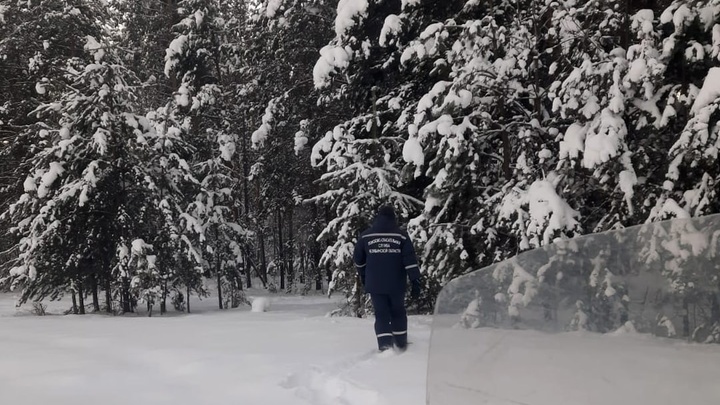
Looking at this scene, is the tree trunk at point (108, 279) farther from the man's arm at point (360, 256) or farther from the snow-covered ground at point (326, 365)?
the man's arm at point (360, 256)

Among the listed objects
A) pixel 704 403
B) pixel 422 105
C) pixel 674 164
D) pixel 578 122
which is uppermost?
pixel 422 105

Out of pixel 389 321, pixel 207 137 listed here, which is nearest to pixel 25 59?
pixel 207 137

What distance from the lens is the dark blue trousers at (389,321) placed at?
6.87 metres

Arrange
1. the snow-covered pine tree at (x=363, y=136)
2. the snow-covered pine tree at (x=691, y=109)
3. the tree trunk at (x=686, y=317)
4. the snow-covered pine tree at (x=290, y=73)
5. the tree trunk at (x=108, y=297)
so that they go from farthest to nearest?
the snow-covered pine tree at (x=290, y=73) → the tree trunk at (x=108, y=297) → the snow-covered pine tree at (x=363, y=136) → the snow-covered pine tree at (x=691, y=109) → the tree trunk at (x=686, y=317)

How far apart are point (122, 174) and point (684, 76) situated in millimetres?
11501

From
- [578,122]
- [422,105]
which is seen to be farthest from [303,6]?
[578,122]

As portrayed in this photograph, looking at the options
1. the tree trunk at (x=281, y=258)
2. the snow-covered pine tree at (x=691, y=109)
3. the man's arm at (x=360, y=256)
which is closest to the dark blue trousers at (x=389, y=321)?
the man's arm at (x=360, y=256)

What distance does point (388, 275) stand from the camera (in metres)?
6.96

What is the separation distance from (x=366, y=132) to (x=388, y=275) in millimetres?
6278

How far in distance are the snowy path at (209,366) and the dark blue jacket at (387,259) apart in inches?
29.9

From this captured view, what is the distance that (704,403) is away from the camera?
7.44 ft

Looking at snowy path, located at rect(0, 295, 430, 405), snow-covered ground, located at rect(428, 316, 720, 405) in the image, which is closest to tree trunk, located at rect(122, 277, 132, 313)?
snowy path, located at rect(0, 295, 430, 405)

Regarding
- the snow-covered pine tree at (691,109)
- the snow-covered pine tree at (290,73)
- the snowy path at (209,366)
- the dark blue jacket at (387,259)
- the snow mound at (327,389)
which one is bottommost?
the snow mound at (327,389)

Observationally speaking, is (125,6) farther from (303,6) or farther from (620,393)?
(620,393)
